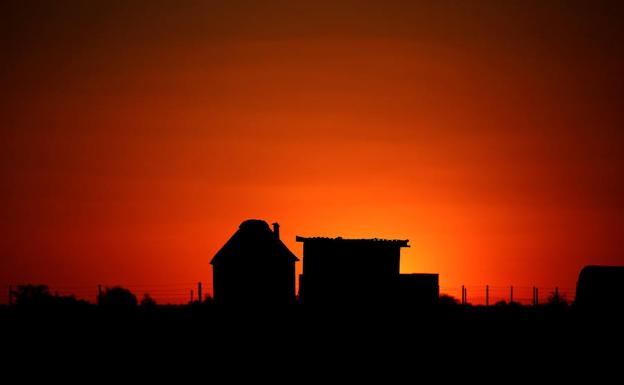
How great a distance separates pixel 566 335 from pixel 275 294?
633 inches

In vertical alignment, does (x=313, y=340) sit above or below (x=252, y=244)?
below

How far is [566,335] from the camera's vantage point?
36.6 m

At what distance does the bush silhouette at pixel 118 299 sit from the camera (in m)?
53.0

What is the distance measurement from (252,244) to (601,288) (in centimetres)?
1802

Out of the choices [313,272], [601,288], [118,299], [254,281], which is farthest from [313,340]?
[118,299]

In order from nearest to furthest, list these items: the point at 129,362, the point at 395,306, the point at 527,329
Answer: the point at 129,362
the point at 527,329
the point at 395,306

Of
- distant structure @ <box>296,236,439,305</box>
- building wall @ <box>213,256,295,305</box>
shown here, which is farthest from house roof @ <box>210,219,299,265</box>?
distant structure @ <box>296,236,439,305</box>

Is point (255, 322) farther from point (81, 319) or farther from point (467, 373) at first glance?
point (467, 373)

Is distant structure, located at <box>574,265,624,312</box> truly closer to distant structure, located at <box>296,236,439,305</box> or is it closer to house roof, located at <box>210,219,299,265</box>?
distant structure, located at <box>296,236,439,305</box>

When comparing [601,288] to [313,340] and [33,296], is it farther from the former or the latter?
[33,296]

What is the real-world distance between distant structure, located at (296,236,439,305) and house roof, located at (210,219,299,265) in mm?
1704

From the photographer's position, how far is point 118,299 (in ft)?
195

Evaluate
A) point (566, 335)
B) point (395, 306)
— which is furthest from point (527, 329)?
point (395, 306)

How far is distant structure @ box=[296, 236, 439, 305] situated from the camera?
150 feet
